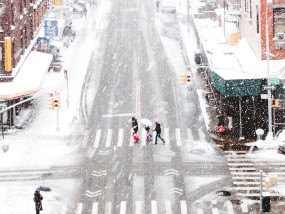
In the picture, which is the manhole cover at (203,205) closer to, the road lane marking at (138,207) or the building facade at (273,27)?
the road lane marking at (138,207)

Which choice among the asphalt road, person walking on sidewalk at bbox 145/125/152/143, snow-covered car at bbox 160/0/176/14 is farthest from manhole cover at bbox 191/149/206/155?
snow-covered car at bbox 160/0/176/14

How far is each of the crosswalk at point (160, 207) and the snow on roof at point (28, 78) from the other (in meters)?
16.2

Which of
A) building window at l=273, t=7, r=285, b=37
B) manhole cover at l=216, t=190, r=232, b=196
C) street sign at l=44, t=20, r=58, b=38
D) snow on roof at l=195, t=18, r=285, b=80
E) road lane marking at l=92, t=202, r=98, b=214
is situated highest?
street sign at l=44, t=20, r=58, b=38

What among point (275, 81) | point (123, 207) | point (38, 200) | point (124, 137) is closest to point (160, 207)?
point (123, 207)

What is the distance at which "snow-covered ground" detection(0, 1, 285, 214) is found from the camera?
38719 millimetres

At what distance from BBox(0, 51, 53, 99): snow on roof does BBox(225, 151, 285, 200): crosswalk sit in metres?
16.6

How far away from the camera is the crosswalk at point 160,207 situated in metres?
36.7

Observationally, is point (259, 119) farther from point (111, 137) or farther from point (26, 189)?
point (26, 189)

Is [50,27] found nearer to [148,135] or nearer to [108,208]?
[148,135]

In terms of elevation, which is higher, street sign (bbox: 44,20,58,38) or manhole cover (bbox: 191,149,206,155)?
street sign (bbox: 44,20,58,38)

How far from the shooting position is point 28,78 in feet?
179

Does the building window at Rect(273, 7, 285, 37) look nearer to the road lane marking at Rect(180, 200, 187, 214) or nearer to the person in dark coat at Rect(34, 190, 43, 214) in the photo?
the road lane marking at Rect(180, 200, 187, 214)

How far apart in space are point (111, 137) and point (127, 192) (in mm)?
10641

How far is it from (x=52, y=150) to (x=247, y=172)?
13776 mm
